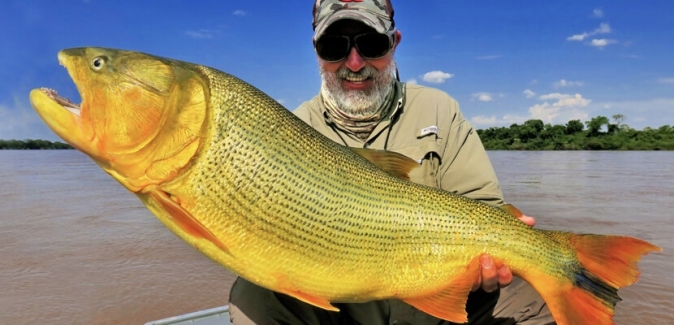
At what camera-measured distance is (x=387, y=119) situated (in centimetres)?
403

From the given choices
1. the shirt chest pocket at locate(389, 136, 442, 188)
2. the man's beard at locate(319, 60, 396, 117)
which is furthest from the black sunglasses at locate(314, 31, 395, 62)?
the shirt chest pocket at locate(389, 136, 442, 188)

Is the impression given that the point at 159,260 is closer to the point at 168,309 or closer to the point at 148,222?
the point at 168,309

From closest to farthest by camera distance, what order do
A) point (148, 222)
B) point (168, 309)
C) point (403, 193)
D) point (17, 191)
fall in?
point (403, 193) < point (168, 309) < point (148, 222) < point (17, 191)

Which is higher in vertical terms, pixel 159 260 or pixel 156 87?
pixel 156 87

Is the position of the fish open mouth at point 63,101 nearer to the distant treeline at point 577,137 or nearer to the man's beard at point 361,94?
the man's beard at point 361,94

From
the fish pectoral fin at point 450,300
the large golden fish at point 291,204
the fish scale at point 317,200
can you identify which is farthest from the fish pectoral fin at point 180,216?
the fish pectoral fin at point 450,300

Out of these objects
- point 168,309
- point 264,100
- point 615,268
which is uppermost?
point 264,100

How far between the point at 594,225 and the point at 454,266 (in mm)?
8135

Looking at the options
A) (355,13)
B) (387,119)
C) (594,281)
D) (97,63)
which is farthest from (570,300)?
(97,63)

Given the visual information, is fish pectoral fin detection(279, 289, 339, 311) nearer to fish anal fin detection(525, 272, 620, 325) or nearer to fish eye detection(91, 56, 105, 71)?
fish anal fin detection(525, 272, 620, 325)

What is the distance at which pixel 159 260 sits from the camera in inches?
293

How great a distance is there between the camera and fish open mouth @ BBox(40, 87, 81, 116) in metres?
2.07

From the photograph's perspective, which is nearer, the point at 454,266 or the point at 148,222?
the point at 454,266

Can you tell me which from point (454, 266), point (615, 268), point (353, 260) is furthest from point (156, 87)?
point (615, 268)
